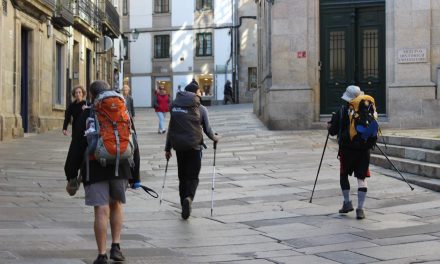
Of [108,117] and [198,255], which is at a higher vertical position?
[108,117]

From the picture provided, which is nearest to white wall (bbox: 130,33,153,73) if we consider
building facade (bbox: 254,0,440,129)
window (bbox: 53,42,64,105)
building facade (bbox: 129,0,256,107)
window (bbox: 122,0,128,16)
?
building facade (bbox: 129,0,256,107)

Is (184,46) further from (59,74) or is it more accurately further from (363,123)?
(363,123)

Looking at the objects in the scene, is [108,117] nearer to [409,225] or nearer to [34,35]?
[409,225]

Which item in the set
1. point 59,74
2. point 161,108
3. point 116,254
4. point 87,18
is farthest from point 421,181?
point 87,18

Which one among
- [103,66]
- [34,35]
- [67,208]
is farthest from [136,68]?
[67,208]

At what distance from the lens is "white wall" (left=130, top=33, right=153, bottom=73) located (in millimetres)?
51812

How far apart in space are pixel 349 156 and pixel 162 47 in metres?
44.1

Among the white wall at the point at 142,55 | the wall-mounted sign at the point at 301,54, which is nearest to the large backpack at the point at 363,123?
the wall-mounted sign at the point at 301,54

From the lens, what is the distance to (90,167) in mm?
5746

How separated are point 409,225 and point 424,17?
464 inches

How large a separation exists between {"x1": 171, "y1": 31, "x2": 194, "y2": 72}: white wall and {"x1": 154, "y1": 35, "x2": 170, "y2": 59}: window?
22.7 inches

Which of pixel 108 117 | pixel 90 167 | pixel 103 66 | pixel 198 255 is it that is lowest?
pixel 198 255

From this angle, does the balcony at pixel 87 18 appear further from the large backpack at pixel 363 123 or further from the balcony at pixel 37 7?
the large backpack at pixel 363 123

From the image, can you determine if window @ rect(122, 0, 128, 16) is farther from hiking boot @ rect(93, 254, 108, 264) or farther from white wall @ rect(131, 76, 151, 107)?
hiking boot @ rect(93, 254, 108, 264)
